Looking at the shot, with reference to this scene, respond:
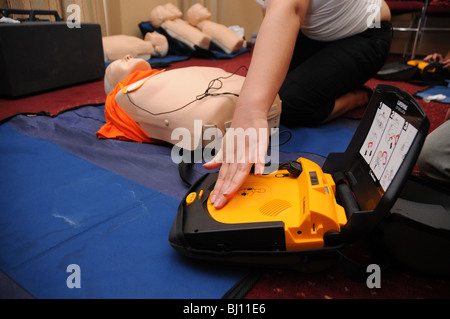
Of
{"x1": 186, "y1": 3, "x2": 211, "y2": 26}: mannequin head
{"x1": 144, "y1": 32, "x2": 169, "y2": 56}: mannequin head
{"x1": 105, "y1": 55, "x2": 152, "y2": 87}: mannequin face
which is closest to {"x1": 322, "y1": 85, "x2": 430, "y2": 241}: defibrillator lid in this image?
{"x1": 105, "y1": 55, "x2": 152, "y2": 87}: mannequin face

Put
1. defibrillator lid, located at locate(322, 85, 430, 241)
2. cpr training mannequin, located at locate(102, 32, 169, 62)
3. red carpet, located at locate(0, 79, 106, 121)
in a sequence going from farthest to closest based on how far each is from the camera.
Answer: cpr training mannequin, located at locate(102, 32, 169, 62)
red carpet, located at locate(0, 79, 106, 121)
defibrillator lid, located at locate(322, 85, 430, 241)

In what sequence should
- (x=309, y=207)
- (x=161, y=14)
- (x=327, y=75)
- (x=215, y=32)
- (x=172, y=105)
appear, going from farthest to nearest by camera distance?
(x=215, y=32)
(x=161, y=14)
(x=327, y=75)
(x=172, y=105)
(x=309, y=207)

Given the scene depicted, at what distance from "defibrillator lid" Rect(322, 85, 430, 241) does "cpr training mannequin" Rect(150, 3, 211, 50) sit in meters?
2.24

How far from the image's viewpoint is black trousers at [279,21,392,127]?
3.76 feet

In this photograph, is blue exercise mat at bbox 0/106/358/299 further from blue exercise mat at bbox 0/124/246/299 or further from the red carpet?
the red carpet

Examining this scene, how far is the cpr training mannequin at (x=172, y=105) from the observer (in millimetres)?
893

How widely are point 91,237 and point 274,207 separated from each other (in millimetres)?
354

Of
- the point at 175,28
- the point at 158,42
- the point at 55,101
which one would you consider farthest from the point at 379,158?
the point at 175,28

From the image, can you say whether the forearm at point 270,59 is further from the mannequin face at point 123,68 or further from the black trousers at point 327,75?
the mannequin face at point 123,68

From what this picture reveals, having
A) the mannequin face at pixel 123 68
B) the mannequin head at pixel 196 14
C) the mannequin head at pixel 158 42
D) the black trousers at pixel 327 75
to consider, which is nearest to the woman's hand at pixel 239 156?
the black trousers at pixel 327 75

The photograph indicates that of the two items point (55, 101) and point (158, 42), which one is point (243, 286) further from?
point (158, 42)

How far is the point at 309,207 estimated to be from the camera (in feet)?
1.58

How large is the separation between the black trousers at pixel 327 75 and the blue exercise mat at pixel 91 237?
0.61 metres

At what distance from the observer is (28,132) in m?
1.11
